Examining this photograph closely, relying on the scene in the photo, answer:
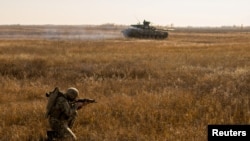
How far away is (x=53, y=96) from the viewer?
22.1 ft

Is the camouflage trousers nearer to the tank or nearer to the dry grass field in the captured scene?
the dry grass field

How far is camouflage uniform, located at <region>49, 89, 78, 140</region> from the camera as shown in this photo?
6832 mm

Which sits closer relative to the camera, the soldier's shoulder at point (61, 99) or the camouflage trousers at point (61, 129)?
the soldier's shoulder at point (61, 99)

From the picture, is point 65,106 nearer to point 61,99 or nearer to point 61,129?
point 61,99

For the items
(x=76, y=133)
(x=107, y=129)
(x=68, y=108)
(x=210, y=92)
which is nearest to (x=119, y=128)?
(x=107, y=129)

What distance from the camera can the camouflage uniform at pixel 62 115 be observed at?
683 cm

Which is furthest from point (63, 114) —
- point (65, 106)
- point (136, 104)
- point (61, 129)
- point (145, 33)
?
point (145, 33)

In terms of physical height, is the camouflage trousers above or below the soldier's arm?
below

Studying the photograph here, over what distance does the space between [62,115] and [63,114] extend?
4cm

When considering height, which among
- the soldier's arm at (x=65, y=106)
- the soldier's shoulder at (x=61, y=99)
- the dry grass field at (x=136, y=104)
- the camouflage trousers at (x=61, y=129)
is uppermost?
the soldier's shoulder at (x=61, y=99)

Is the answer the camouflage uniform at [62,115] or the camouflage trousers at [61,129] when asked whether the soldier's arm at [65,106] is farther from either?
the camouflage trousers at [61,129]

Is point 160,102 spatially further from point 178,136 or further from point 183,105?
point 178,136

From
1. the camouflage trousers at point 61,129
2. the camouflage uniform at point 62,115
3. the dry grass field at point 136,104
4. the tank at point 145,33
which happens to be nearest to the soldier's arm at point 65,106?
the camouflage uniform at point 62,115

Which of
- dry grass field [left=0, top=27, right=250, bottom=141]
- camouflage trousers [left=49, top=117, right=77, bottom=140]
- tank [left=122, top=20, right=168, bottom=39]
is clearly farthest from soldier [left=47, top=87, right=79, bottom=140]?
tank [left=122, top=20, right=168, bottom=39]
